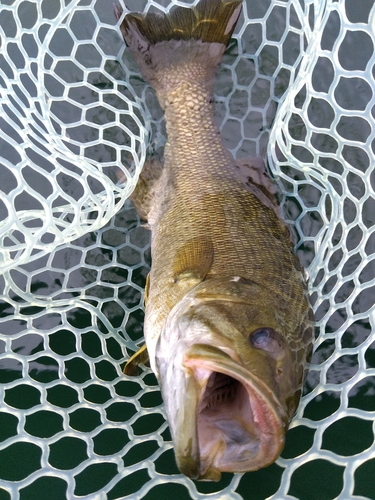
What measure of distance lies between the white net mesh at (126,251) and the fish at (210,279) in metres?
0.36

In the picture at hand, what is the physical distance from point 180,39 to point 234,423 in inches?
114

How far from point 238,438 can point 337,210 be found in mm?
1881

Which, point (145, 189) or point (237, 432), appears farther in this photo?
point (145, 189)

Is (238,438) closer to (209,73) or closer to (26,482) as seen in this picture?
(26,482)

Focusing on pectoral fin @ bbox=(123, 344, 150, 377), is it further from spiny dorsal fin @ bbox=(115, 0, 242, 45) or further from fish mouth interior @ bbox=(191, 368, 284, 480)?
spiny dorsal fin @ bbox=(115, 0, 242, 45)

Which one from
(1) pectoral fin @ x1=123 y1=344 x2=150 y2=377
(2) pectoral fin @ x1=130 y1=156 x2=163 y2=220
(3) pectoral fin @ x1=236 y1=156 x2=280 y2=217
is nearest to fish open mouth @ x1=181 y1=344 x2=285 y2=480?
(1) pectoral fin @ x1=123 y1=344 x2=150 y2=377

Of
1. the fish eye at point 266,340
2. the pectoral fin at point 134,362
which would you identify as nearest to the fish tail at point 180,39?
the pectoral fin at point 134,362

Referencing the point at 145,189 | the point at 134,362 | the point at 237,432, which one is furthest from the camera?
the point at 145,189

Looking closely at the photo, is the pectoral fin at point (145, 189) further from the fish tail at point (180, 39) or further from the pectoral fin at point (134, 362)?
the pectoral fin at point (134, 362)

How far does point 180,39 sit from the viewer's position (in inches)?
143

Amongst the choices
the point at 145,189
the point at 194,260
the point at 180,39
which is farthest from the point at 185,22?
the point at 194,260

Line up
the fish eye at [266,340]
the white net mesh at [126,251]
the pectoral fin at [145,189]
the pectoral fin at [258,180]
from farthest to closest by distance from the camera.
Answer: the pectoral fin at [145,189] < the pectoral fin at [258,180] < the white net mesh at [126,251] < the fish eye at [266,340]

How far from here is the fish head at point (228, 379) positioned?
1.85 meters

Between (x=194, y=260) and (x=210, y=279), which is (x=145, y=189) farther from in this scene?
(x=210, y=279)
